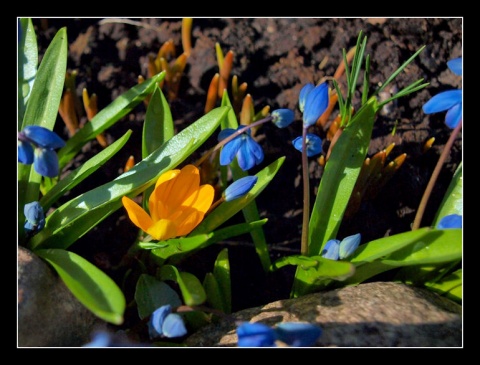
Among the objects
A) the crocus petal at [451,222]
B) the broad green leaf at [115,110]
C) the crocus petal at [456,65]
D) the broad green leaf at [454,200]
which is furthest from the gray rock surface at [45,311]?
the crocus petal at [456,65]

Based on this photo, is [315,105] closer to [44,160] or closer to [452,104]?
[452,104]

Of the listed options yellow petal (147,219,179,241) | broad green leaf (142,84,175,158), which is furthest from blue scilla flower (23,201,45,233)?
broad green leaf (142,84,175,158)

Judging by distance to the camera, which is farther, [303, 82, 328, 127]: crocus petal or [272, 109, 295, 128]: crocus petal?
[272, 109, 295, 128]: crocus petal

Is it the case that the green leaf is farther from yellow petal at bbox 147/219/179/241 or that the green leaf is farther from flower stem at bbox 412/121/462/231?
flower stem at bbox 412/121/462/231

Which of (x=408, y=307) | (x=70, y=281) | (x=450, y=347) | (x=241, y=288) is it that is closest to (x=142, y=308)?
(x=70, y=281)

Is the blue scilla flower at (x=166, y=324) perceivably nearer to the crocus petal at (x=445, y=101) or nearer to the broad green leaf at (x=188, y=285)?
the broad green leaf at (x=188, y=285)

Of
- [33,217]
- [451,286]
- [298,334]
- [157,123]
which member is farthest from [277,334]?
[157,123]
